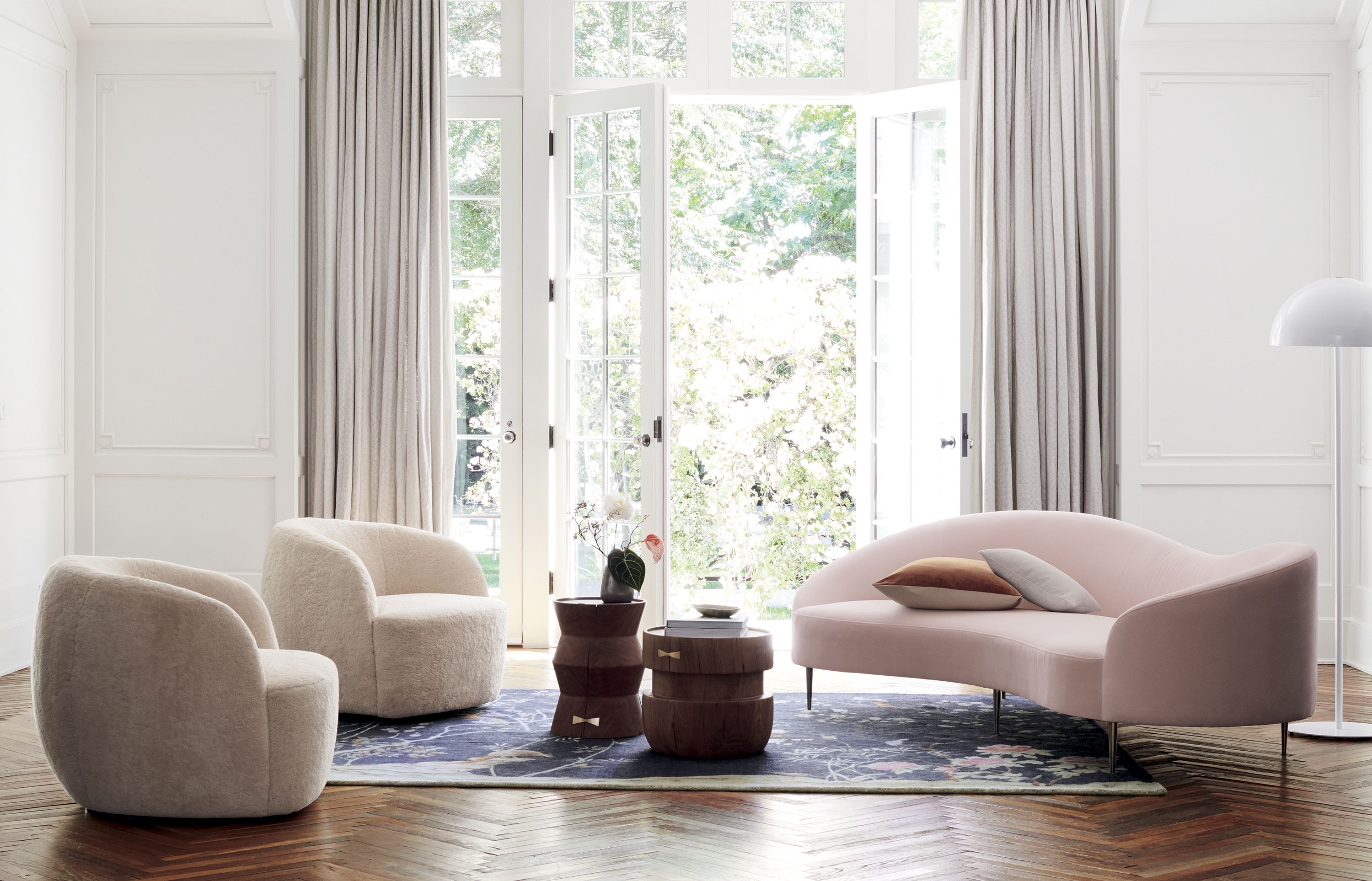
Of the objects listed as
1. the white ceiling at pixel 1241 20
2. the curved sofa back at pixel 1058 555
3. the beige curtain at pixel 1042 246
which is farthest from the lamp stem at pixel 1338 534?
the white ceiling at pixel 1241 20

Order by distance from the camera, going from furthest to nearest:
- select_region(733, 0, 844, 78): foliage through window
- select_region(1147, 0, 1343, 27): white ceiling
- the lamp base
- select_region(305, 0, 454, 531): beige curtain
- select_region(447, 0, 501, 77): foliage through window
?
select_region(447, 0, 501, 77): foliage through window, select_region(733, 0, 844, 78): foliage through window, select_region(305, 0, 454, 531): beige curtain, select_region(1147, 0, 1343, 27): white ceiling, the lamp base

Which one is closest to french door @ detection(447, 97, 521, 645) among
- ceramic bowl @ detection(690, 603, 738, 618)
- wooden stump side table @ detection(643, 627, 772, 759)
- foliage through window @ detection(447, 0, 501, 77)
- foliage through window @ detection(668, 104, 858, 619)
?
foliage through window @ detection(447, 0, 501, 77)

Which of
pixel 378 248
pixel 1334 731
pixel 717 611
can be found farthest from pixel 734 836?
pixel 378 248

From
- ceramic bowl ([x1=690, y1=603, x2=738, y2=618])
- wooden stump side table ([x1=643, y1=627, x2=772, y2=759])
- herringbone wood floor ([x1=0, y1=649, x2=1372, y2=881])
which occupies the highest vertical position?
ceramic bowl ([x1=690, y1=603, x2=738, y2=618])

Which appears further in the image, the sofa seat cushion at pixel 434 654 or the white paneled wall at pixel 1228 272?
the white paneled wall at pixel 1228 272

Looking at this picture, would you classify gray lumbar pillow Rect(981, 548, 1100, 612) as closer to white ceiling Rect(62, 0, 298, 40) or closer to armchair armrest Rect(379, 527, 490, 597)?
armchair armrest Rect(379, 527, 490, 597)

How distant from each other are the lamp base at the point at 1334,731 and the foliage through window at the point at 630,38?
369cm

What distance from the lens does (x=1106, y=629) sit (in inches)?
140

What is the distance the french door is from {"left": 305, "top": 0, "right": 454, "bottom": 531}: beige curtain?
0.55 feet

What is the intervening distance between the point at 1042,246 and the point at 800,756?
274 centimetres

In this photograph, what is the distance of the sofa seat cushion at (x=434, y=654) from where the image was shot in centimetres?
390

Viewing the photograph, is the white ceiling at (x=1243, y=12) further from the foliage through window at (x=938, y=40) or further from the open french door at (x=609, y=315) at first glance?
the open french door at (x=609, y=315)

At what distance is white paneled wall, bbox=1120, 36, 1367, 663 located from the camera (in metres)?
5.12

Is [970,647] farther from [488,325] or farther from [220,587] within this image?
[488,325]
